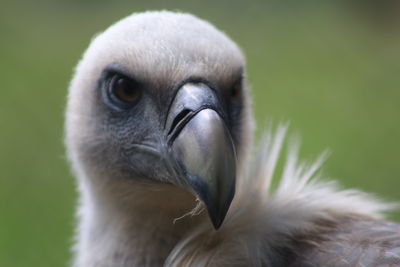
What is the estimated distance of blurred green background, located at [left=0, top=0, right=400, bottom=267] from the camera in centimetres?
512

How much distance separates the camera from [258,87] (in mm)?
6402

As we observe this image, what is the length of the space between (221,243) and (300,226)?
9.4 inches

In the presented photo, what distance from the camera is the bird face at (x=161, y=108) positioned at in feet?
5.88

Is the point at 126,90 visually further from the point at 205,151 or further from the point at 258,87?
the point at 258,87

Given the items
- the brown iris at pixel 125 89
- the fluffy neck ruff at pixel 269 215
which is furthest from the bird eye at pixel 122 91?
the fluffy neck ruff at pixel 269 215

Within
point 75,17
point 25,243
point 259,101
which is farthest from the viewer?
point 75,17

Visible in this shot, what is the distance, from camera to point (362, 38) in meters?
7.56

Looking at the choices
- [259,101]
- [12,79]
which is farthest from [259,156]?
[12,79]

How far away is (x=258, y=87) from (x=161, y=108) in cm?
437

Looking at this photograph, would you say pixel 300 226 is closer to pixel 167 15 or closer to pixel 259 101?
pixel 167 15

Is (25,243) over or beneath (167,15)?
beneath

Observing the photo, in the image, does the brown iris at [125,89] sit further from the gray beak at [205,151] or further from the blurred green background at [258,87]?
the blurred green background at [258,87]

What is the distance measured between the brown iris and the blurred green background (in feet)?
7.46

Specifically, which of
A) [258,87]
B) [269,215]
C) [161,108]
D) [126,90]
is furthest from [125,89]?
[258,87]
